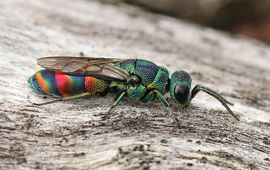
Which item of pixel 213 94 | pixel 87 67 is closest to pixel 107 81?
pixel 87 67

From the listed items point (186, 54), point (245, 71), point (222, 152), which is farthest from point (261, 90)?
point (222, 152)

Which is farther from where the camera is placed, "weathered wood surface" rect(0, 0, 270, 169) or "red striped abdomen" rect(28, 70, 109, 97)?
"red striped abdomen" rect(28, 70, 109, 97)

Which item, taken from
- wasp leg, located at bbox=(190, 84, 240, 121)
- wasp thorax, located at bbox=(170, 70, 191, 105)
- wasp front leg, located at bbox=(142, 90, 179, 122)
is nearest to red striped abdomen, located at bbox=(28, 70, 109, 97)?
wasp front leg, located at bbox=(142, 90, 179, 122)

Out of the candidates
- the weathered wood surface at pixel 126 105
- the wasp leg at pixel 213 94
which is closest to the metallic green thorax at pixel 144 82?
the weathered wood surface at pixel 126 105

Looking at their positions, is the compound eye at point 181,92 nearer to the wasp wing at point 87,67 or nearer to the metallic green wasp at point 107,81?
the metallic green wasp at point 107,81

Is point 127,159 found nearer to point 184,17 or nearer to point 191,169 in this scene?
point 191,169

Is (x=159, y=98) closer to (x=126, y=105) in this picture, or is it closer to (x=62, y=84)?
(x=126, y=105)

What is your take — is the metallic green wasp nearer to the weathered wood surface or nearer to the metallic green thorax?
the metallic green thorax
